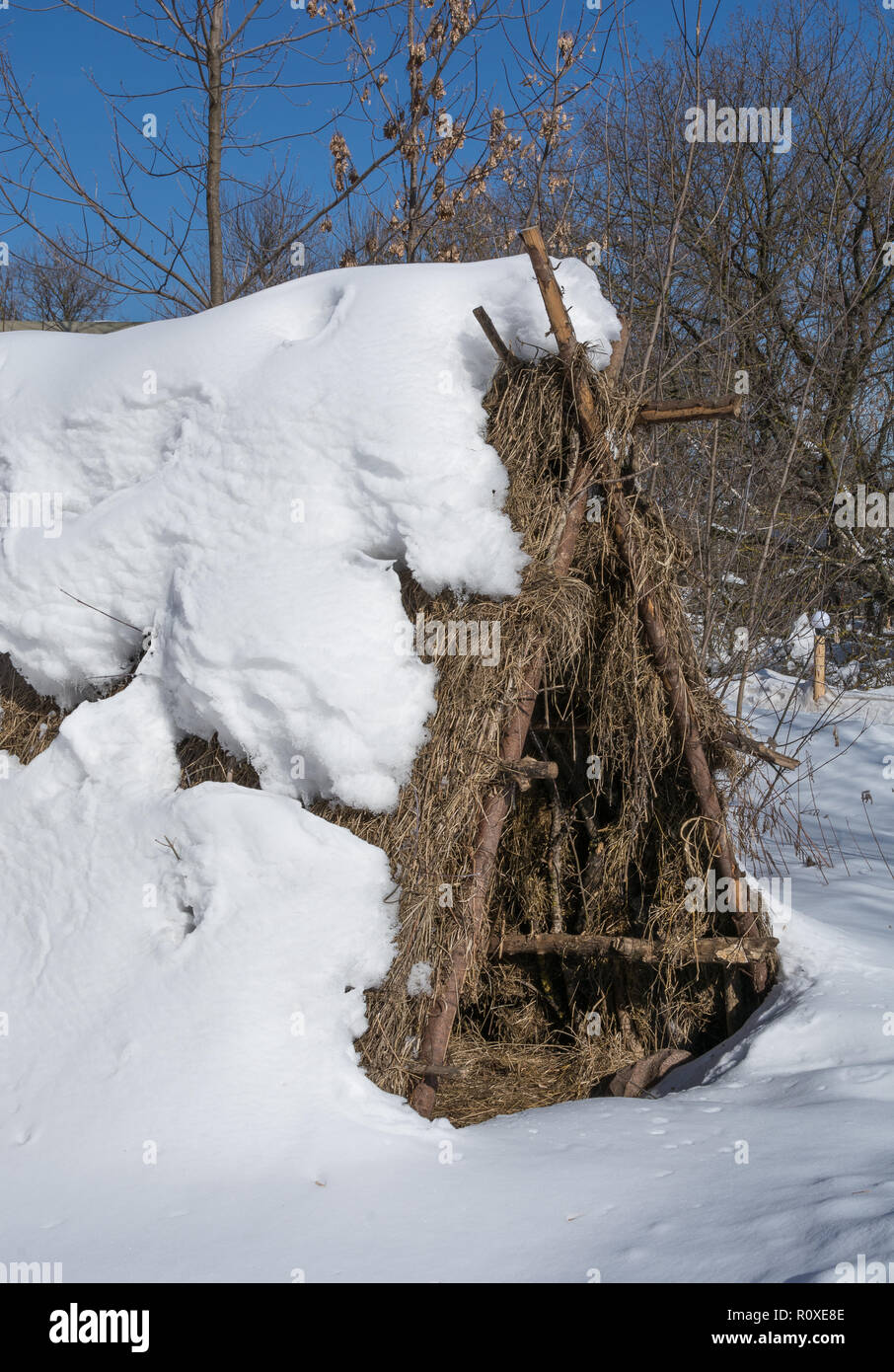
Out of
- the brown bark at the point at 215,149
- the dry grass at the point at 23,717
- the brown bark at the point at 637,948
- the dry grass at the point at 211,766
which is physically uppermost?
the brown bark at the point at 215,149

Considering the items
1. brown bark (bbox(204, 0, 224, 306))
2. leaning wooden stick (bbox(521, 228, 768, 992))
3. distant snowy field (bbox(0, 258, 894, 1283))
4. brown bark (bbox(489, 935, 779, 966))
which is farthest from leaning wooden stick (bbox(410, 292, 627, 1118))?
brown bark (bbox(204, 0, 224, 306))

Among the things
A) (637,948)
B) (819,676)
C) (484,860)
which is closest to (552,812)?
(637,948)

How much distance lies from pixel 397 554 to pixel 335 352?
767 millimetres

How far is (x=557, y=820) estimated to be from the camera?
4520mm

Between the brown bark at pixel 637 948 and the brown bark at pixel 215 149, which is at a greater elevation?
the brown bark at pixel 215 149

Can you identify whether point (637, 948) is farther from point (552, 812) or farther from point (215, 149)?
point (215, 149)

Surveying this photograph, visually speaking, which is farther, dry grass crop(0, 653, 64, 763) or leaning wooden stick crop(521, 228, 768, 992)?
dry grass crop(0, 653, 64, 763)

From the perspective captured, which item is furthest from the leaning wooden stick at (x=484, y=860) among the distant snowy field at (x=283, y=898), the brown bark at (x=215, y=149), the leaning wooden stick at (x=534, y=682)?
the brown bark at (x=215, y=149)

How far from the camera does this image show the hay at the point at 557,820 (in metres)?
3.28

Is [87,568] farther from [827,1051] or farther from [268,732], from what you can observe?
[827,1051]

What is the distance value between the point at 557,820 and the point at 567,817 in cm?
8

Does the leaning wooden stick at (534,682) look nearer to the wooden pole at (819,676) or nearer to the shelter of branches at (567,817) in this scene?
the shelter of branches at (567,817)

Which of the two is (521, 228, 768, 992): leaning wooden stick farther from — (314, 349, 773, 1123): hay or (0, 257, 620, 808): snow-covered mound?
(0, 257, 620, 808): snow-covered mound

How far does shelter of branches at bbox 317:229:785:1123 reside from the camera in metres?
3.30
